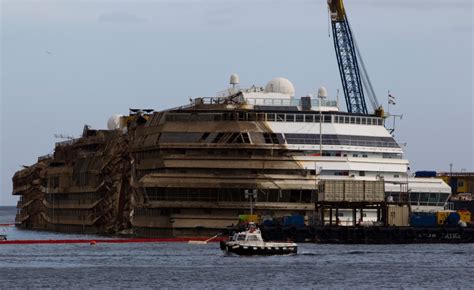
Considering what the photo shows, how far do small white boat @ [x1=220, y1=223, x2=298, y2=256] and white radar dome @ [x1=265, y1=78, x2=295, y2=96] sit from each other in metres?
55.5

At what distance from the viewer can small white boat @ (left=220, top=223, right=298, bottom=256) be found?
462 ft

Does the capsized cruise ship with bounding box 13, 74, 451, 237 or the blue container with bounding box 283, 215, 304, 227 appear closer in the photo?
the blue container with bounding box 283, 215, 304, 227

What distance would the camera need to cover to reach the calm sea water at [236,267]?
115750 millimetres

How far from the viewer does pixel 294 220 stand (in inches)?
6516

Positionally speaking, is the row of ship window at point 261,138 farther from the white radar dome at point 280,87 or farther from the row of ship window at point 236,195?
the white radar dome at point 280,87

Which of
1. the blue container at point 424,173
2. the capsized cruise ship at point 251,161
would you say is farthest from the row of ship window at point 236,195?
the blue container at point 424,173

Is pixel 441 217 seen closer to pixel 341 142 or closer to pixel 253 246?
pixel 341 142

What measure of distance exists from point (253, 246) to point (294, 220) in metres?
25.3

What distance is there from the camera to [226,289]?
110 meters

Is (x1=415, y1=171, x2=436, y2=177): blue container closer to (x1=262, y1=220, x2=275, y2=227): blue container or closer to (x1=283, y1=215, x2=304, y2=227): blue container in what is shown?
(x1=283, y1=215, x2=304, y2=227): blue container

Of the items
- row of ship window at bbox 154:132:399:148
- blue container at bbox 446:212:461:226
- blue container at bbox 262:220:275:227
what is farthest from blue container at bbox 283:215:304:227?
blue container at bbox 446:212:461:226

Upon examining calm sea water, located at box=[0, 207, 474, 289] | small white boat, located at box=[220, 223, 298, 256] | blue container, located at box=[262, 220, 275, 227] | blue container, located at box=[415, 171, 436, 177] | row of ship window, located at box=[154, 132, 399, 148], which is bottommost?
calm sea water, located at box=[0, 207, 474, 289]

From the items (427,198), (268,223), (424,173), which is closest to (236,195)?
(268,223)

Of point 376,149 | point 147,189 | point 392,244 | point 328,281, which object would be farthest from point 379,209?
point 328,281
